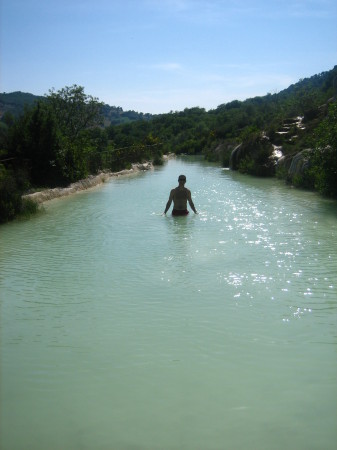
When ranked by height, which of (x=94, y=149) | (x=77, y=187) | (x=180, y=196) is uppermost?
(x=94, y=149)

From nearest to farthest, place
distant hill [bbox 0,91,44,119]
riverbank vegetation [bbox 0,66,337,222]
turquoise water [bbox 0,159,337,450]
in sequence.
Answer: turquoise water [bbox 0,159,337,450]
riverbank vegetation [bbox 0,66,337,222]
distant hill [bbox 0,91,44,119]

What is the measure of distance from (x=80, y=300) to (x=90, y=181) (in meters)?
15.7

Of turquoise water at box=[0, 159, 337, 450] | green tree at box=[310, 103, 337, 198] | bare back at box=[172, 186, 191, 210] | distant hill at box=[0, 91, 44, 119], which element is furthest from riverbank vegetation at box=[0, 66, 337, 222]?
distant hill at box=[0, 91, 44, 119]

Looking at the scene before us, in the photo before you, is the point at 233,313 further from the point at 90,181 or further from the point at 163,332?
the point at 90,181

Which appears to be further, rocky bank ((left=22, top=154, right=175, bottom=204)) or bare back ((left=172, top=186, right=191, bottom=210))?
rocky bank ((left=22, top=154, right=175, bottom=204))

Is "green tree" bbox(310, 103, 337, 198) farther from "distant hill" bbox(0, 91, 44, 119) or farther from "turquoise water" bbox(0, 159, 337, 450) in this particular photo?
"distant hill" bbox(0, 91, 44, 119)

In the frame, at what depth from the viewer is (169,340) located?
5375 millimetres

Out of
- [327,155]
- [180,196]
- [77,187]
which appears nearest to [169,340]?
[180,196]

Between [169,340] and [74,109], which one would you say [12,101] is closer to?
[74,109]

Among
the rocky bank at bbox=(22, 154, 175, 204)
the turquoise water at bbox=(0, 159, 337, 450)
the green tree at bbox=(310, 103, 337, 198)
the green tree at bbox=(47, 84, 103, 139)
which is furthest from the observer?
the green tree at bbox=(47, 84, 103, 139)

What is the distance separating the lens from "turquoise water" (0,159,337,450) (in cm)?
384

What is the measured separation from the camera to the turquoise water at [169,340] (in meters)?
3.84

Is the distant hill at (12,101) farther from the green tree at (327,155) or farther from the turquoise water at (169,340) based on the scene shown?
the turquoise water at (169,340)

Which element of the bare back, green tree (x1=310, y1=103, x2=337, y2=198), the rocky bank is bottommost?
the rocky bank
